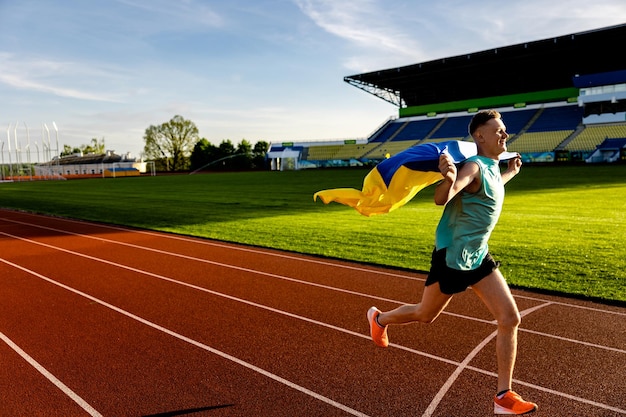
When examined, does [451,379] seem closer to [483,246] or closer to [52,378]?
[483,246]

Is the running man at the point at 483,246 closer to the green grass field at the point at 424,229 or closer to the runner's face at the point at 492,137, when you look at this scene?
the runner's face at the point at 492,137

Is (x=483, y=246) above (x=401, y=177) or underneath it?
underneath

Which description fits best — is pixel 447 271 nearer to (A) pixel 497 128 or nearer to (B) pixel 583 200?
(A) pixel 497 128

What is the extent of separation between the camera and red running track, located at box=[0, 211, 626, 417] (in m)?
4.02

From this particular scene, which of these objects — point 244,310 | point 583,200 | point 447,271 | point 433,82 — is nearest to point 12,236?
point 244,310

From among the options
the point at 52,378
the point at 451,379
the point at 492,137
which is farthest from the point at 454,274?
the point at 52,378

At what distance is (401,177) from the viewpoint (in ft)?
12.3

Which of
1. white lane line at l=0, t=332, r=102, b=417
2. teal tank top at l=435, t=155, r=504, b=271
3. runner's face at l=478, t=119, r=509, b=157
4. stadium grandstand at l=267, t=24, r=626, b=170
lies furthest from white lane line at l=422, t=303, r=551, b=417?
stadium grandstand at l=267, t=24, r=626, b=170

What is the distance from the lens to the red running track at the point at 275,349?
158 inches

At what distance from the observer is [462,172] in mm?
3287

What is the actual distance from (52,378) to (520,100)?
213ft

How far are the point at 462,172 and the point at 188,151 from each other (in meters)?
92.0

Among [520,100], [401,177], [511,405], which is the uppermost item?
[520,100]

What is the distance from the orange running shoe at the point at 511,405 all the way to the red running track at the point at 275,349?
0.19m
